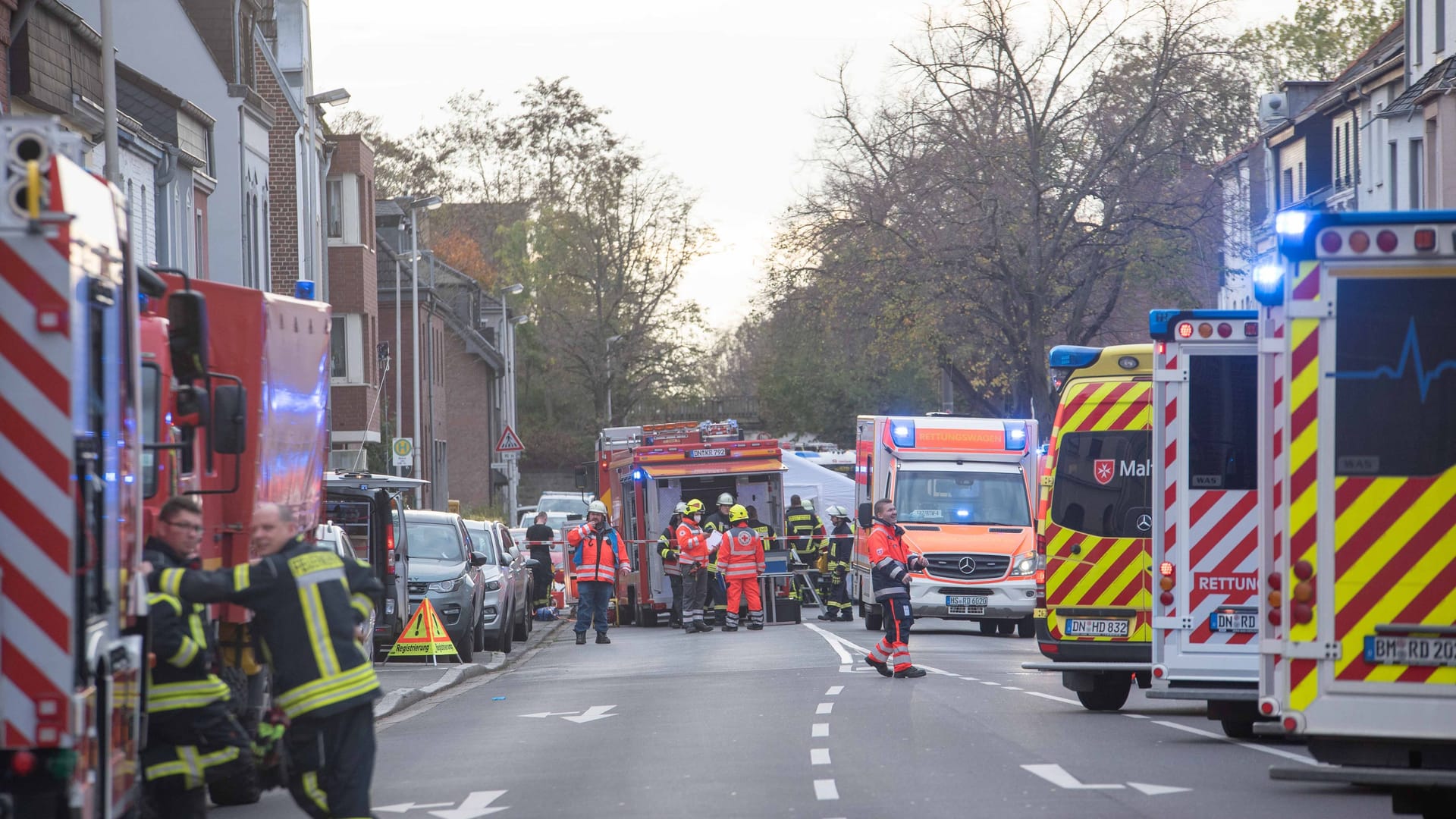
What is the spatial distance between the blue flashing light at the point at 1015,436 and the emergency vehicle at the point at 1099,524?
40.3 ft

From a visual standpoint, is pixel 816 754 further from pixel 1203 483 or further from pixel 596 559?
pixel 596 559

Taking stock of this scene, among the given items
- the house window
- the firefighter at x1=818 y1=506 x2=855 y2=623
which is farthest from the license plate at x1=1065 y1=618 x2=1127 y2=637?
the house window

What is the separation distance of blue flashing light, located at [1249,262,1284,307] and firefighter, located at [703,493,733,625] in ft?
68.0

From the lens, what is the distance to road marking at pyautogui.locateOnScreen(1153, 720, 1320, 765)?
13.1m

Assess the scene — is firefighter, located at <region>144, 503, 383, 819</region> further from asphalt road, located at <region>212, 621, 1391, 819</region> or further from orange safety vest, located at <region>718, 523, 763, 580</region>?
orange safety vest, located at <region>718, 523, 763, 580</region>

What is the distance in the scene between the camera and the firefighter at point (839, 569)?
33.5 m

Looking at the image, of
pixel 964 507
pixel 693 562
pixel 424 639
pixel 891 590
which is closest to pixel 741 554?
pixel 693 562

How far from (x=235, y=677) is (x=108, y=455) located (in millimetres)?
4189

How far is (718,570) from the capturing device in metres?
30.8

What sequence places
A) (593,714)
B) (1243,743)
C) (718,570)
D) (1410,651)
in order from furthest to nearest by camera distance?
(718,570)
(593,714)
(1243,743)
(1410,651)

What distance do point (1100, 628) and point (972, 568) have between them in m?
12.0

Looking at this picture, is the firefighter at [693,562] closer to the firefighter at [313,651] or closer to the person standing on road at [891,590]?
the person standing on road at [891,590]

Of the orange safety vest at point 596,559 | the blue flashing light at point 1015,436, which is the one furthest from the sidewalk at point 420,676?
the blue flashing light at point 1015,436

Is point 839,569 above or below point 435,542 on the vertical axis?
below
